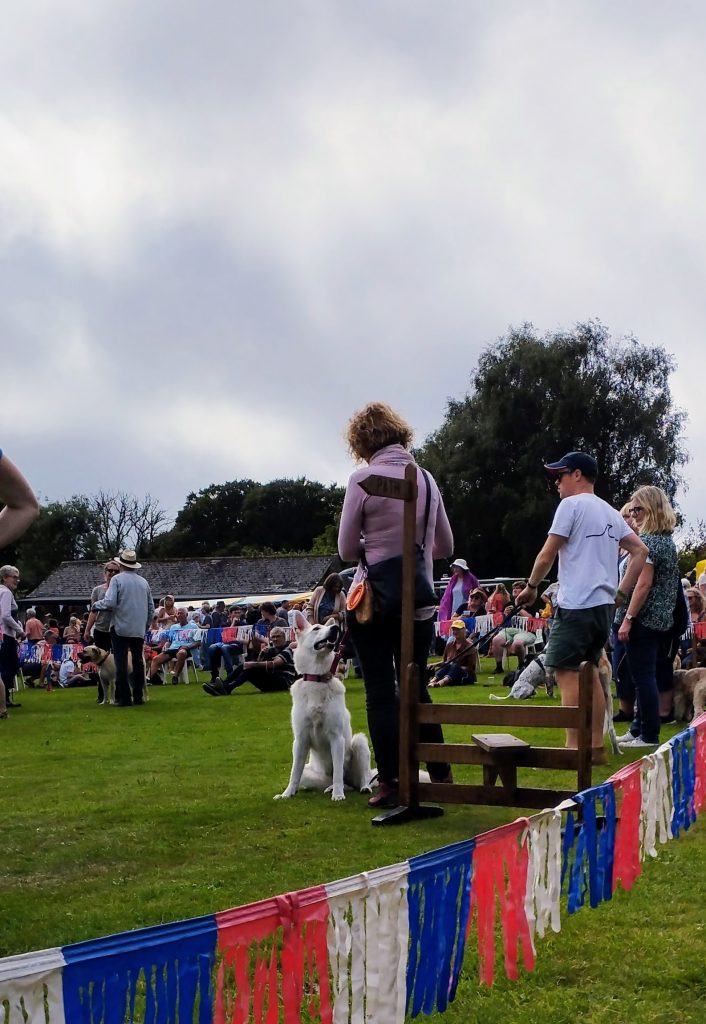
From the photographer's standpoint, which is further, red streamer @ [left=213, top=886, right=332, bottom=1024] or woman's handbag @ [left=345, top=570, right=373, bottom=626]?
woman's handbag @ [left=345, top=570, right=373, bottom=626]

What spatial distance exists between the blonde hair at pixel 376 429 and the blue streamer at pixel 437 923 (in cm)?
346

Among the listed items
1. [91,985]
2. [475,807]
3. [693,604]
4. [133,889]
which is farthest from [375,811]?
[693,604]

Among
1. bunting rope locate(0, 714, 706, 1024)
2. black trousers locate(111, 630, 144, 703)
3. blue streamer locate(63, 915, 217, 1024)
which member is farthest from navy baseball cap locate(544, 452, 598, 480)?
black trousers locate(111, 630, 144, 703)

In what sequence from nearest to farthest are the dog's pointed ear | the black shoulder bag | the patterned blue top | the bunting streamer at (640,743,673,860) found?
the bunting streamer at (640,743,673,860) → the black shoulder bag → the dog's pointed ear → the patterned blue top

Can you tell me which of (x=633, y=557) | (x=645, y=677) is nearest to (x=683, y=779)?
(x=633, y=557)

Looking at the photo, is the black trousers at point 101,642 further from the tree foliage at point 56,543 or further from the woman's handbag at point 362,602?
the tree foliage at point 56,543

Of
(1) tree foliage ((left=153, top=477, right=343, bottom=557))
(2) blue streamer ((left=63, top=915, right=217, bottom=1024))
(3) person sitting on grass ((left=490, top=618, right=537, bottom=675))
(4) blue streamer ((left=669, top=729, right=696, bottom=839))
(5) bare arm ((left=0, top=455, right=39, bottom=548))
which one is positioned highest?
(1) tree foliage ((left=153, top=477, right=343, bottom=557))

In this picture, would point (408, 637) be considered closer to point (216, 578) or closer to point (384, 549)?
point (384, 549)

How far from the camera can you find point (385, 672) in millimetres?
5738

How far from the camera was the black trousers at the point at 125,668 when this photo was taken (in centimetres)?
1475

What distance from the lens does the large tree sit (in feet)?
151

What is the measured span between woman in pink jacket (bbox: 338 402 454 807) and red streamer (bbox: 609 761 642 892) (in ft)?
5.78

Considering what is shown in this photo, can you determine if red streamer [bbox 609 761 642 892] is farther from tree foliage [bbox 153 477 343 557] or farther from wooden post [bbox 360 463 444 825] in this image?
tree foliage [bbox 153 477 343 557]

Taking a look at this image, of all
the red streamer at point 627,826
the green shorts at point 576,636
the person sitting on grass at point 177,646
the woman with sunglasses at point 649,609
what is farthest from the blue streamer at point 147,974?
the person sitting on grass at point 177,646
